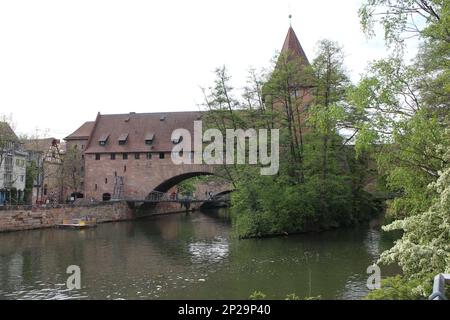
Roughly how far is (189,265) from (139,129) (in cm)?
3204

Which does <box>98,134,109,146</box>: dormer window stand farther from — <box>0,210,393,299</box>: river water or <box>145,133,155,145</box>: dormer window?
<box>0,210,393,299</box>: river water

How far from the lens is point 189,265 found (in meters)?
18.1

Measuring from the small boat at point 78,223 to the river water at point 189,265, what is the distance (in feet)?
16.9

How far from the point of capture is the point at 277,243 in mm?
23578

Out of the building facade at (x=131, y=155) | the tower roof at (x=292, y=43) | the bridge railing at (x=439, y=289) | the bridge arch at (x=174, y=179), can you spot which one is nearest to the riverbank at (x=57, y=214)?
the building facade at (x=131, y=155)

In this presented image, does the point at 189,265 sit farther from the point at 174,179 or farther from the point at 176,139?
the point at 174,179

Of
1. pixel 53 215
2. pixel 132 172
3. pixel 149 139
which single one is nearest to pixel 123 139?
pixel 149 139

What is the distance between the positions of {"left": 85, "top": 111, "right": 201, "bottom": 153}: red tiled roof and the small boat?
12166 mm

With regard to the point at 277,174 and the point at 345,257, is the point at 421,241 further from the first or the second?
the point at 277,174

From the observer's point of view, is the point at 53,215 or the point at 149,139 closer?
the point at 53,215

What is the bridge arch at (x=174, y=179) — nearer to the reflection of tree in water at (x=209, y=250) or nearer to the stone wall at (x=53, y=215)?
the stone wall at (x=53, y=215)

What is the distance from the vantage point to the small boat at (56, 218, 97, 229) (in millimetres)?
33884

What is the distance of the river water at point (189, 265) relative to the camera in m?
13.5
